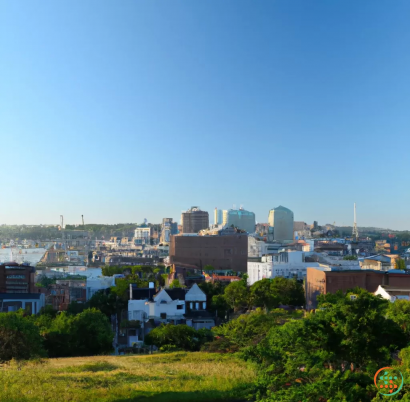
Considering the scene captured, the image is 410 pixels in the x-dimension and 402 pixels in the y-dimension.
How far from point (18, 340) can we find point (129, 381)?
4.31 meters

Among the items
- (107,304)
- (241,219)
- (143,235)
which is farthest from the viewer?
(143,235)

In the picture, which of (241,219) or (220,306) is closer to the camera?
(220,306)

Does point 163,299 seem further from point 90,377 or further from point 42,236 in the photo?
point 42,236

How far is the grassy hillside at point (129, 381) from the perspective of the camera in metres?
8.77

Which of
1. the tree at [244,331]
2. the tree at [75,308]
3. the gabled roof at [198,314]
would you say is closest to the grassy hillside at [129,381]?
the tree at [244,331]

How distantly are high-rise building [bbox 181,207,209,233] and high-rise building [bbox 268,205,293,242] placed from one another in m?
23.3

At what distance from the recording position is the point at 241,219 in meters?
113

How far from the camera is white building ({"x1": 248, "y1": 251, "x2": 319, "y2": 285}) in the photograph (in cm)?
3841

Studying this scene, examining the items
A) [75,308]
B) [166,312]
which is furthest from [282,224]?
[75,308]

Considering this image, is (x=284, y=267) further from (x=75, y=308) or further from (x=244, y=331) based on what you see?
(x=244, y=331)

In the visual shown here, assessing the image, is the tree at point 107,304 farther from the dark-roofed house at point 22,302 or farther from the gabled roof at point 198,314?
the gabled roof at point 198,314

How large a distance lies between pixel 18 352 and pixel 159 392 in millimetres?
5265

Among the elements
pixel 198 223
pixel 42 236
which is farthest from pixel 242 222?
pixel 42 236

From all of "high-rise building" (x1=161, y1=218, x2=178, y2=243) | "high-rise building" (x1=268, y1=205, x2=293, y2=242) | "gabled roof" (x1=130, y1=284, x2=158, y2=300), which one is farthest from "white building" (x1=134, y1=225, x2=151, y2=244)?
"gabled roof" (x1=130, y1=284, x2=158, y2=300)
